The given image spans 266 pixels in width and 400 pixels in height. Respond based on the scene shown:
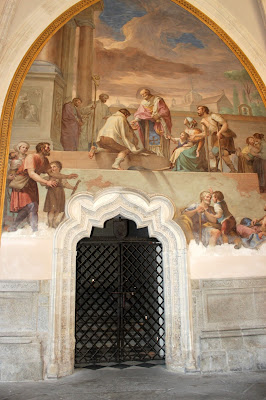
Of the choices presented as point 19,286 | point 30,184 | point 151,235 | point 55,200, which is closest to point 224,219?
point 151,235

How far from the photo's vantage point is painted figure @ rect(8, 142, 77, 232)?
20.1 feet

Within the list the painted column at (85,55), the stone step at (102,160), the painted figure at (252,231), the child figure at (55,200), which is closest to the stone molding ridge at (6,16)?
the painted column at (85,55)

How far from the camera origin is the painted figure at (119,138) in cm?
672

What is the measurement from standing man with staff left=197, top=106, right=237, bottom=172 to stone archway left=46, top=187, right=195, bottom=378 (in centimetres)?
146

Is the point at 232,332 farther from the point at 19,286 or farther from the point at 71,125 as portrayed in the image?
the point at 71,125

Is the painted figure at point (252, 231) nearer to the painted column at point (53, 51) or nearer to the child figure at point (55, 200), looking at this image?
the child figure at point (55, 200)

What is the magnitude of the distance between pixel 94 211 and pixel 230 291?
271 centimetres

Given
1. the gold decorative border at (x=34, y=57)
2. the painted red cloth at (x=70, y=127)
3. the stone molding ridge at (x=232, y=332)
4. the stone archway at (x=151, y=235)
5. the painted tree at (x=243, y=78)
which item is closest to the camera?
the stone archway at (x=151, y=235)

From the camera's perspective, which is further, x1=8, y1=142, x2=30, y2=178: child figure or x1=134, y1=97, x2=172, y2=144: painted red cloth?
x1=134, y1=97, x2=172, y2=144: painted red cloth

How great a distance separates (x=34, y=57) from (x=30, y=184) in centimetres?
246

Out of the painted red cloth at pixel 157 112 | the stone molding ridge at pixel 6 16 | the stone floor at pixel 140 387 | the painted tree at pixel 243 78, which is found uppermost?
the stone molding ridge at pixel 6 16

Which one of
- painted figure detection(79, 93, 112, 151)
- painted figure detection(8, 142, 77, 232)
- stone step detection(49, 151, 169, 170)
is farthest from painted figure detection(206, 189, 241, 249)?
painted figure detection(8, 142, 77, 232)

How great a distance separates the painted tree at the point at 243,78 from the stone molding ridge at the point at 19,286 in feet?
17.8

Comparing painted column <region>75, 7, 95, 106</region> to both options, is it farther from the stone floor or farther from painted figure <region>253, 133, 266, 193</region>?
the stone floor
